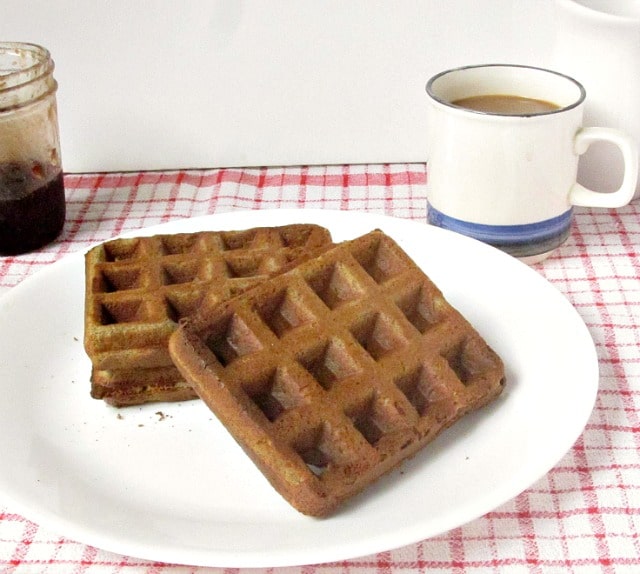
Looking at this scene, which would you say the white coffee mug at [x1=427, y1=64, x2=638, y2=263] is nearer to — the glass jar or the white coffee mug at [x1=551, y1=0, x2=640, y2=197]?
the white coffee mug at [x1=551, y1=0, x2=640, y2=197]

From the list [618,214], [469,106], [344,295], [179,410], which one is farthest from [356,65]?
[179,410]

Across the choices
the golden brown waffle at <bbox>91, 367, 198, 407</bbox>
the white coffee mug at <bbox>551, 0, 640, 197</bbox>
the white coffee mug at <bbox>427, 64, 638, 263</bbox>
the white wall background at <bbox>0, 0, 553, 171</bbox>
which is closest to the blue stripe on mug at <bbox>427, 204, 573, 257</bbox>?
the white coffee mug at <bbox>427, 64, 638, 263</bbox>

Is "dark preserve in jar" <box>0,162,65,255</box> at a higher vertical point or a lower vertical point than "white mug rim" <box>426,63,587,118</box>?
lower

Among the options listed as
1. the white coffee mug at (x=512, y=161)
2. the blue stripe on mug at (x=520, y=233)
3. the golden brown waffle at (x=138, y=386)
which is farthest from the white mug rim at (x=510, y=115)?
the golden brown waffle at (x=138, y=386)

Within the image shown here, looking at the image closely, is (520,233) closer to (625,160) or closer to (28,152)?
(625,160)

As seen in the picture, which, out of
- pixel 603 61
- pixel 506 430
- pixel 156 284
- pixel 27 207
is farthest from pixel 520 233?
pixel 27 207

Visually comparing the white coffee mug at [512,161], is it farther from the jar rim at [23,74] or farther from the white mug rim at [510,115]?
the jar rim at [23,74]

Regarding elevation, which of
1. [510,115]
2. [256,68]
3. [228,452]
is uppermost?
[510,115]
